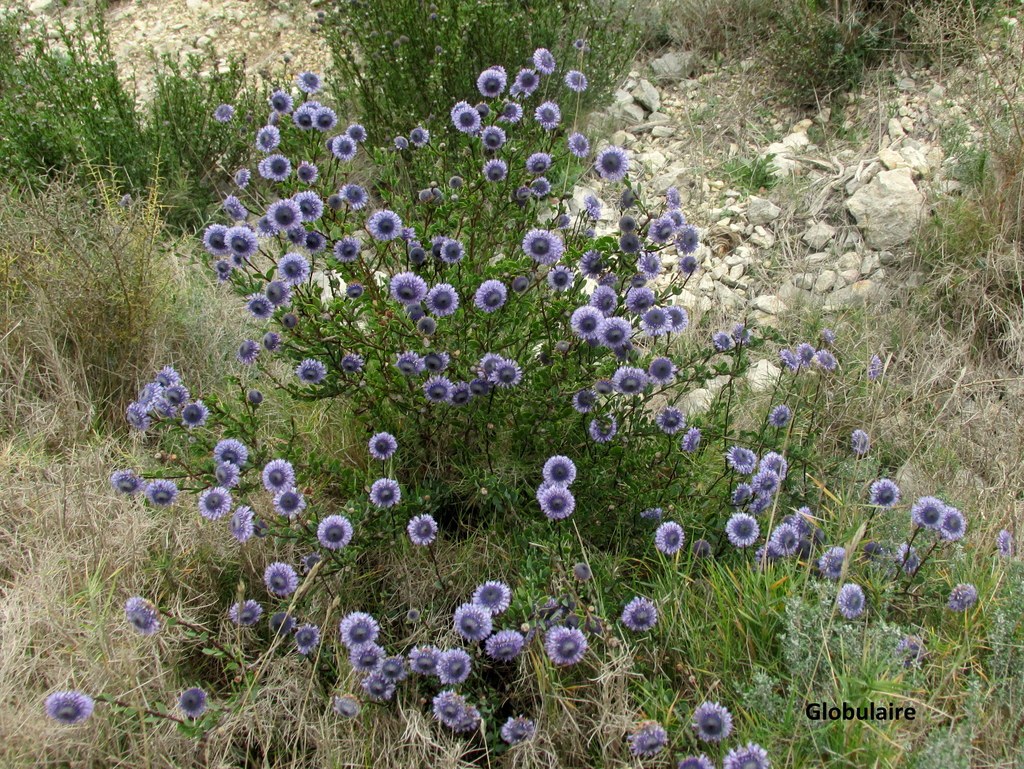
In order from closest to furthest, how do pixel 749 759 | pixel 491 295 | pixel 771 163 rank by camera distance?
pixel 749 759
pixel 491 295
pixel 771 163

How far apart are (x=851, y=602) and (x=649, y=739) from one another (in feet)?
2.26

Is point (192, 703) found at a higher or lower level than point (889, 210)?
lower

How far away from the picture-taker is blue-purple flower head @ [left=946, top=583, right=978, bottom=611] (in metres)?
2.35

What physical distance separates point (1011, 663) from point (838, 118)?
3.55 m

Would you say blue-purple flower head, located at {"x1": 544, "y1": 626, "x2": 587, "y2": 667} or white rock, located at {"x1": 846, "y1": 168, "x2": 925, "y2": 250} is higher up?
white rock, located at {"x1": 846, "y1": 168, "x2": 925, "y2": 250}

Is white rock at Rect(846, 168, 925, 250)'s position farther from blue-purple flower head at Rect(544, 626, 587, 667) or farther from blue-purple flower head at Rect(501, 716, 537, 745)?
blue-purple flower head at Rect(501, 716, 537, 745)

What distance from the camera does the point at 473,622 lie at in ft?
7.23

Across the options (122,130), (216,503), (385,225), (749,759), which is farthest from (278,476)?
(122,130)

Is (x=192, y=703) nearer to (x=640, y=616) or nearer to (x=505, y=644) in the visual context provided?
(x=505, y=644)

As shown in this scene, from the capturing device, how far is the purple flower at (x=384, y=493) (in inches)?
97.3

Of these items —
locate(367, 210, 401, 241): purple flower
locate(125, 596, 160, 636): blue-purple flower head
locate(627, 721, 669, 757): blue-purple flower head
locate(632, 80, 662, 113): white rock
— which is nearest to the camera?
locate(627, 721, 669, 757): blue-purple flower head

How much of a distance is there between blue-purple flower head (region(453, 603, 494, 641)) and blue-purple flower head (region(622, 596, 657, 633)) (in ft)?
1.29

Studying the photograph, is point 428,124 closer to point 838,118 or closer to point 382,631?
point 838,118

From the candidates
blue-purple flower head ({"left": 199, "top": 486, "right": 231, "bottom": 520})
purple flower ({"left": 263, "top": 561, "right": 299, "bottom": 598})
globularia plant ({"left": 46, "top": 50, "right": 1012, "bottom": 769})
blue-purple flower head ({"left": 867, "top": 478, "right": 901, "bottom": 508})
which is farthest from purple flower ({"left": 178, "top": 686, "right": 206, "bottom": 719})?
blue-purple flower head ({"left": 867, "top": 478, "right": 901, "bottom": 508})
